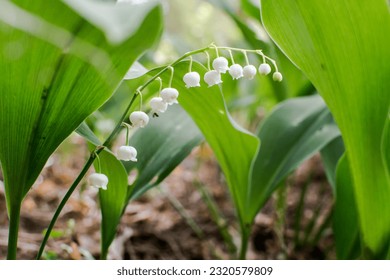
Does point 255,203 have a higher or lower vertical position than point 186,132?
lower

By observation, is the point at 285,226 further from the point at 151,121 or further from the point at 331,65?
the point at 331,65

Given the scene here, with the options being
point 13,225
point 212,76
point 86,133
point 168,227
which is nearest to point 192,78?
point 212,76

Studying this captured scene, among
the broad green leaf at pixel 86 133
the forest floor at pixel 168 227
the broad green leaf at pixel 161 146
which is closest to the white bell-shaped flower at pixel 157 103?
the broad green leaf at pixel 86 133

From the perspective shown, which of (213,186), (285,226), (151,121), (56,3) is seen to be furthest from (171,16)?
(56,3)

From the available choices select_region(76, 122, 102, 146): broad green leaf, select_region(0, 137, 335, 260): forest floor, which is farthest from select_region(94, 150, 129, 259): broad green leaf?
select_region(0, 137, 335, 260): forest floor

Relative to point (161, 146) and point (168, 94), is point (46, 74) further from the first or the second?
point (161, 146)
